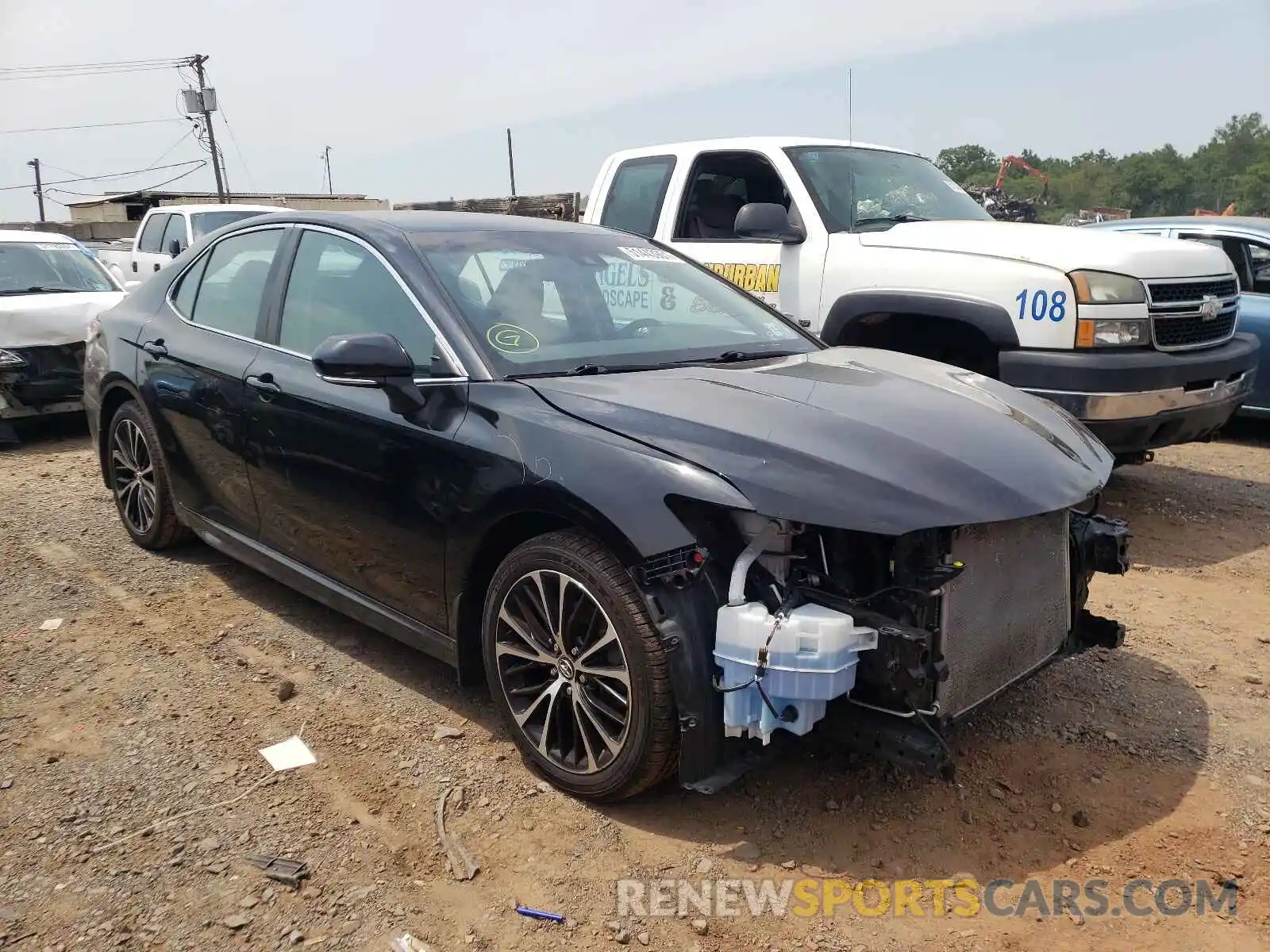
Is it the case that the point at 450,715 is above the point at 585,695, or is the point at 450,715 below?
below

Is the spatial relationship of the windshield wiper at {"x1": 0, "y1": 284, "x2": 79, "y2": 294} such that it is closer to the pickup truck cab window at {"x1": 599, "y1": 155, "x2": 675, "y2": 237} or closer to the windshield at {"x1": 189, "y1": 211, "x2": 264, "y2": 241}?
the windshield at {"x1": 189, "y1": 211, "x2": 264, "y2": 241}

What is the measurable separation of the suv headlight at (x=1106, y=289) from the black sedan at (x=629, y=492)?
1640mm

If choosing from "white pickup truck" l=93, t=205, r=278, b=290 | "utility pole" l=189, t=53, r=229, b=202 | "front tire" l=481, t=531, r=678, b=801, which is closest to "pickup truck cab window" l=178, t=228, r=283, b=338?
"front tire" l=481, t=531, r=678, b=801

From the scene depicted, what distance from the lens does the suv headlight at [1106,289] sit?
499 centimetres

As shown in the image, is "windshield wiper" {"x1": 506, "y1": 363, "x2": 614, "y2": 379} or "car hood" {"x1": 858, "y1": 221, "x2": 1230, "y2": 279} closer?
"windshield wiper" {"x1": 506, "y1": 363, "x2": 614, "y2": 379}

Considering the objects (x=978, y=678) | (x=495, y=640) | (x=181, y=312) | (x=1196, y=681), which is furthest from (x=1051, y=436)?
(x=181, y=312)

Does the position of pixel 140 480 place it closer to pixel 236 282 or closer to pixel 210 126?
pixel 236 282

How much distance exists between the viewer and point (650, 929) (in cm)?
252

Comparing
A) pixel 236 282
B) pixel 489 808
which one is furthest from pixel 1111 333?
pixel 236 282

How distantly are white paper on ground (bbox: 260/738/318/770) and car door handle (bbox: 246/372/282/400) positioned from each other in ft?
4.31

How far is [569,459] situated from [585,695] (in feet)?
2.26

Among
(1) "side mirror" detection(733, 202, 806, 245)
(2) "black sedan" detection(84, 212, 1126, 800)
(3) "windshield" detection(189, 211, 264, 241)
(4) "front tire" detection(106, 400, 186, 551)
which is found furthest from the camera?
(3) "windshield" detection(189, 211, 264, 241)

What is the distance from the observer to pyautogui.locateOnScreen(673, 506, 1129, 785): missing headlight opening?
8.41 ft

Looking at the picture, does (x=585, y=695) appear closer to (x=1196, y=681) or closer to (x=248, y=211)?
(x=1196, y=681)
